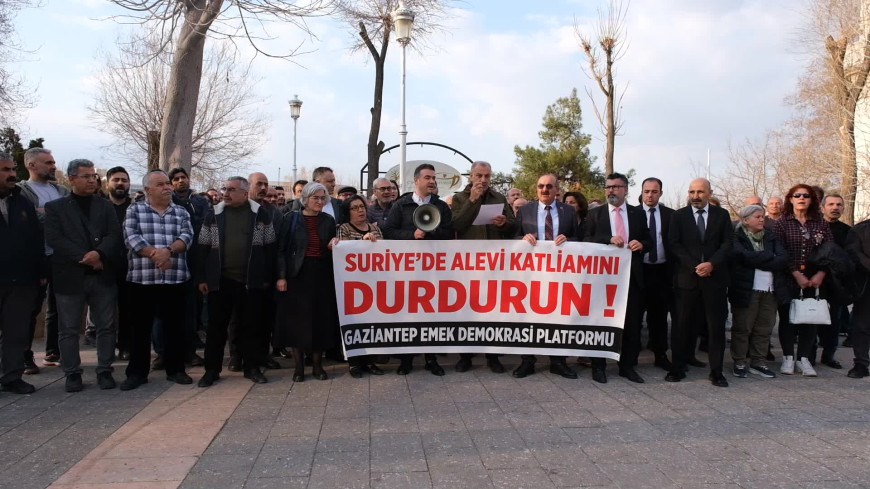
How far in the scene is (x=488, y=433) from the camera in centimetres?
449

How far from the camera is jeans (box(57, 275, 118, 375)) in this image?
5.73 metres

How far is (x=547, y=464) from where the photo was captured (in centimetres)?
389

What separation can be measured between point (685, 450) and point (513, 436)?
1179 mm

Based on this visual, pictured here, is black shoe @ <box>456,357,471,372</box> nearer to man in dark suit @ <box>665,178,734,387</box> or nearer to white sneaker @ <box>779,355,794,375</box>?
man in dark suit @ <box>665,178,734,387</box>

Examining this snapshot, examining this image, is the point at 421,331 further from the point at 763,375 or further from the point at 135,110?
the point at 135,110

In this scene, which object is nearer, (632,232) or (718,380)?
(718,380)

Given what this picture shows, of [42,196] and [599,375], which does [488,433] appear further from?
[42,196]

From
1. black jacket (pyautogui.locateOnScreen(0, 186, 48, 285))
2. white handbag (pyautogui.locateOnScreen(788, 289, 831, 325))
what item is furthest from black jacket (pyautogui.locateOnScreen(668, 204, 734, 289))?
black jacket (pyautogui.locateOnScreen(0, 186, 48, 285))

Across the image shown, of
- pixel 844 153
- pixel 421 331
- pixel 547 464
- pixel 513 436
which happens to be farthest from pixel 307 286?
pixel 844 153

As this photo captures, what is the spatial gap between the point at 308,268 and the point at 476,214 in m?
1.83

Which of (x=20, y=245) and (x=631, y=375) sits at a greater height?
(x=20, y=245)

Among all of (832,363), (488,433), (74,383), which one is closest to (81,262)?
(74,383)

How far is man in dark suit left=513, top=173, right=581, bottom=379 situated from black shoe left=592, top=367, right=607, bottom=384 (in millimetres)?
203

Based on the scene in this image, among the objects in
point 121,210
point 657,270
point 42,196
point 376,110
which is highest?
point 376,110
